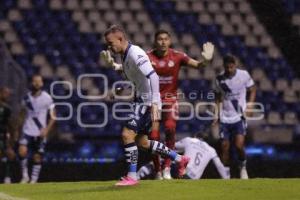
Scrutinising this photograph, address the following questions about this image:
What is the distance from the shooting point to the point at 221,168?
14.1 meters

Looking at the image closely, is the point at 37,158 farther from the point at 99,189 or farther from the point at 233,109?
the point at 99,189

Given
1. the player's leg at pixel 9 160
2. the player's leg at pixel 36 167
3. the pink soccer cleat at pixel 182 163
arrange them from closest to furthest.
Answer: the pink soccer cleat at pixel 182 163 → the player's leg at pixel 36 167 → the player's leg at pixel 9 160

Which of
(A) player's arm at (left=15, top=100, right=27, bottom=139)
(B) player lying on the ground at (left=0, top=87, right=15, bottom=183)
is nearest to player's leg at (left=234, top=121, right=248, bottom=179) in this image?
(B) player lying on the ground at (left=0, top=87, right=15, bottom=183)

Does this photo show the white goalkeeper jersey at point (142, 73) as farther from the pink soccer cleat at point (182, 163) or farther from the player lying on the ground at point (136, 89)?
the pink soccer cleat at point (182, 163)

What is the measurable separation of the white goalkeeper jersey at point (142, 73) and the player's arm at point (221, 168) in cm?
450

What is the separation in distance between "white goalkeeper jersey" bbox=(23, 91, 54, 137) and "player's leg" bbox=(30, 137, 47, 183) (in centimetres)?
17

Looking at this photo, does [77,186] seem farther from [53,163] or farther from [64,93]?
[64,93]

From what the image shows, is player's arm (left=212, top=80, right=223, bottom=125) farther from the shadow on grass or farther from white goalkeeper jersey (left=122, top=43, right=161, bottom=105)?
white goalkeeper jersey (left=122, top=43, right=161, bottom=105)

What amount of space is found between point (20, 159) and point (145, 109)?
599 cm

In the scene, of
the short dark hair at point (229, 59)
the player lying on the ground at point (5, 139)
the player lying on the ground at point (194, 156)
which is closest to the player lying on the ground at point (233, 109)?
the short dark hair at point (229, 59)

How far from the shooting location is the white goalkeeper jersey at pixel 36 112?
15445 mm

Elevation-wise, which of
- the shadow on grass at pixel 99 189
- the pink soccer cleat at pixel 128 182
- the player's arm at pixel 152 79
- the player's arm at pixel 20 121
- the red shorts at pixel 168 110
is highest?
the player's arm at pixel 152 79

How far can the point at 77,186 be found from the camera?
10453mm

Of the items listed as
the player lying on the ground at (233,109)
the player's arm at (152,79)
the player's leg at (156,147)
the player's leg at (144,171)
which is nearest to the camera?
the player's arm at (152,79)
